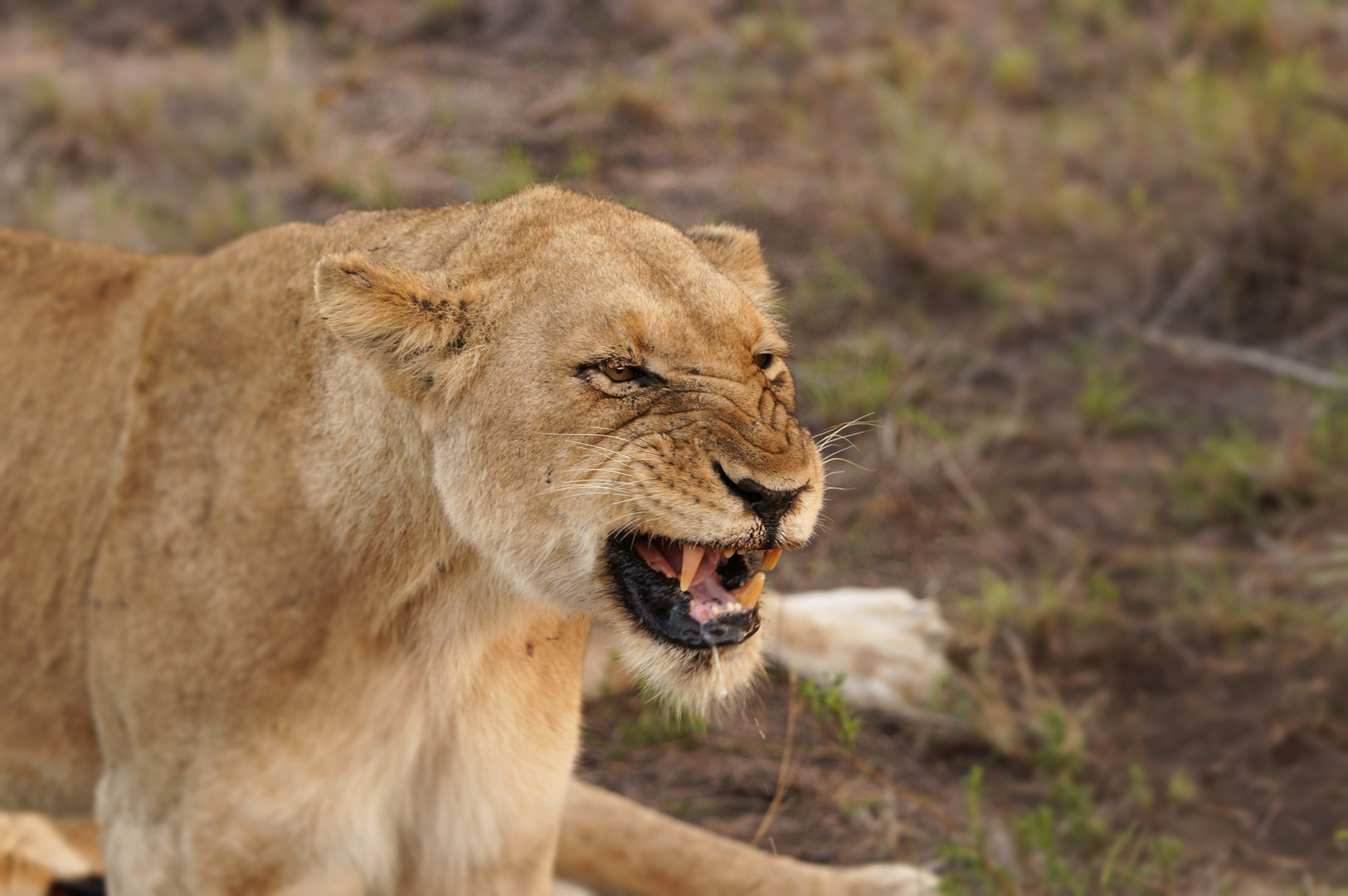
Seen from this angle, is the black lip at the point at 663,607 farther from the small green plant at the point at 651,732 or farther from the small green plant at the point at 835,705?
the small green plant at the point at 651,732

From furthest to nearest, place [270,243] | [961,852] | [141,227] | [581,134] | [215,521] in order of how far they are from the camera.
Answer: [581,134]
[141,227]
[961,852]
[270,243]
[215,521]

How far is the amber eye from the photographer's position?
6.61 feet

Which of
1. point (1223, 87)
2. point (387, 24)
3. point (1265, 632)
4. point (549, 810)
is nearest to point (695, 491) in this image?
point (549, 810)

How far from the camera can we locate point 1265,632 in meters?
3.72

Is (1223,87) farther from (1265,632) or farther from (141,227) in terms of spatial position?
(141,227)

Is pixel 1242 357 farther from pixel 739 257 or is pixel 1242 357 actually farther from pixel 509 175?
pixel 739 257

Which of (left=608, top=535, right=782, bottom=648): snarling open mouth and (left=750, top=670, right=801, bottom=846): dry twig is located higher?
(left=608, top=535, right=782, bottom=648): snarling open mouth

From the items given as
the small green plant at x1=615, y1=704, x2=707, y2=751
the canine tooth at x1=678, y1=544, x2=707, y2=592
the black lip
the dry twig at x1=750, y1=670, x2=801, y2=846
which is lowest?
the small green plant at x1=615, y1=704, x2=707, y2=751

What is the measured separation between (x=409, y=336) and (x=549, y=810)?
950 mm

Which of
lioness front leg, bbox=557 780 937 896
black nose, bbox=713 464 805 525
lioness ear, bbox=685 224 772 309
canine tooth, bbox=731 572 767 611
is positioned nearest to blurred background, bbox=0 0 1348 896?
lioness front leg, bbox=557 780 937 896

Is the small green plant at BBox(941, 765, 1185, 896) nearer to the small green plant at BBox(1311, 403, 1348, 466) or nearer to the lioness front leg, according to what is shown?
the lioness front leg

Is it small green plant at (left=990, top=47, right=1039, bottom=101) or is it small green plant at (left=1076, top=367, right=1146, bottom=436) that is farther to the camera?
small green plant at (left=990, top=47, right=1039, bottom=101)

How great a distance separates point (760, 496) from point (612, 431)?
24 centimetres

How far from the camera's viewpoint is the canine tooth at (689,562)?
200cm
